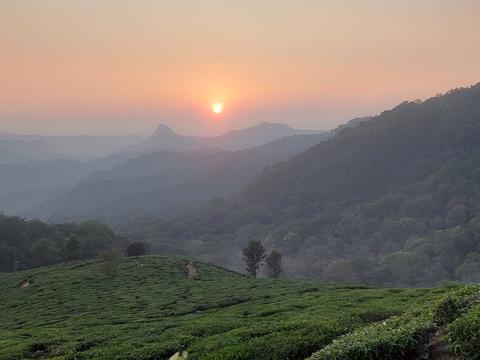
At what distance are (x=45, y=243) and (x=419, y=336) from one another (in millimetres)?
126233

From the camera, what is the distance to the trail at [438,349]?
13.2 m

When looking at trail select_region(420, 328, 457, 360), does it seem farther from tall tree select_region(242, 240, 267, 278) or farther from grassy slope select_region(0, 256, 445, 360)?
tall tree select_region(242, 240, 267, 278)

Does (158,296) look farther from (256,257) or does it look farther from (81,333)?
(256,257)

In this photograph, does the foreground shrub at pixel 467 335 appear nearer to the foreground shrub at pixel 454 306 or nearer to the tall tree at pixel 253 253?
the foreground shrub at pixel 454 306

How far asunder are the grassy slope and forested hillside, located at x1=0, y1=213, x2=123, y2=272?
52950mm

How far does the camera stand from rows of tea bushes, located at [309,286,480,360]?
41.1ft

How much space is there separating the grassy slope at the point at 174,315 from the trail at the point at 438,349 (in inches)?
235

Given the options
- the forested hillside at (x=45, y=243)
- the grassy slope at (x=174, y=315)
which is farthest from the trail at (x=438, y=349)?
the forested hillside at (x=45, y=243)

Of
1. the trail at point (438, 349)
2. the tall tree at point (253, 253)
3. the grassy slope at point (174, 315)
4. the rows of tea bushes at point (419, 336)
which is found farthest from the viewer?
the tall tree at point (253, 253)

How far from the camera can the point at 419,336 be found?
14.6m

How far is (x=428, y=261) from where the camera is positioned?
16712 cm

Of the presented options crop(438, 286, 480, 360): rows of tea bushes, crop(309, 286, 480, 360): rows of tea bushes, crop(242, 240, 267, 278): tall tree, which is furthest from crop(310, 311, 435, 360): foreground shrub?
crop(242, 240, 267, 278): tall tree

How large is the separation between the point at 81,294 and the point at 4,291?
19940 millimetres

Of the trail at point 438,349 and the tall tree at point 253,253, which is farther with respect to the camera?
the tall tree at point 253,253
